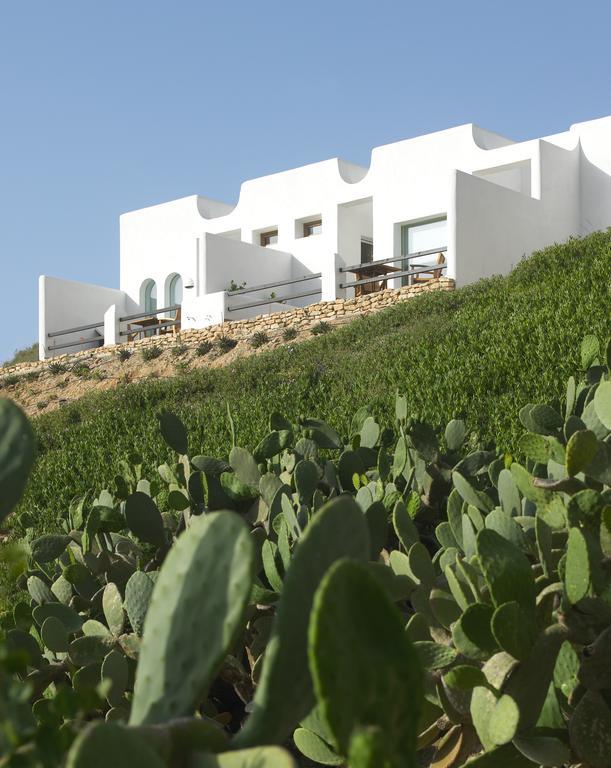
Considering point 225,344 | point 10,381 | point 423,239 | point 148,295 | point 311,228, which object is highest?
point 311,228

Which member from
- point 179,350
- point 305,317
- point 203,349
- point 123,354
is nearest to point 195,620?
point 203,349

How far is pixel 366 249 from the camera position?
2528 cm

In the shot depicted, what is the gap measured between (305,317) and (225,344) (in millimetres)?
1692

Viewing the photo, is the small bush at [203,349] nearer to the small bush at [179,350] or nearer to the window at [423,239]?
the small bush at [179,350]

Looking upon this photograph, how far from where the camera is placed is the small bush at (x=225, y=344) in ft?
59.2

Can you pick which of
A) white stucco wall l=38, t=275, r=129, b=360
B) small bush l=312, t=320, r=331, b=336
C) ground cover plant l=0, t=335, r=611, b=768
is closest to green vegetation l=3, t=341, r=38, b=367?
white stucco wall l=38, t=275, r=129, b=360

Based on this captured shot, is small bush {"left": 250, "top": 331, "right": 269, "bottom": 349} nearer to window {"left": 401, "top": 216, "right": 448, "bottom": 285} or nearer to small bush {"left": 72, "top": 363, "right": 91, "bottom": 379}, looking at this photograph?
small bush {"left": 72, "top": 363, "right": 91, "bottom": 379}

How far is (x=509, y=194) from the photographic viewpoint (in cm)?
1930

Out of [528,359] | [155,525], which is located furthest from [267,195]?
[155,525]

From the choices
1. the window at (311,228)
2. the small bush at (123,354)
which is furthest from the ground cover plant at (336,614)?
the window at (311,228)

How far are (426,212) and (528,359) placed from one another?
42.5ft

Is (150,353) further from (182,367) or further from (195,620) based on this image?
(195,620)

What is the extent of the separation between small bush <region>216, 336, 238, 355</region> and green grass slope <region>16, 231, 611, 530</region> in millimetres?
3026

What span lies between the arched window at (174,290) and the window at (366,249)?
5255mm
